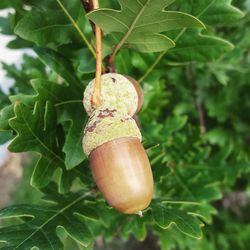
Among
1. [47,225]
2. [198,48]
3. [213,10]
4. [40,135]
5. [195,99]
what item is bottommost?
[195,99]

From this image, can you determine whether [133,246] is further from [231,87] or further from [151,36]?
[151,36]

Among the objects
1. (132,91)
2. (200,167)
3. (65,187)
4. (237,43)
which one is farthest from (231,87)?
(132,91)

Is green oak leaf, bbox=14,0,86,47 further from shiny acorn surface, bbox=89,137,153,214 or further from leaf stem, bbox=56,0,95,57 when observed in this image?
shiny acorn surface, bbox=89,137,153,214

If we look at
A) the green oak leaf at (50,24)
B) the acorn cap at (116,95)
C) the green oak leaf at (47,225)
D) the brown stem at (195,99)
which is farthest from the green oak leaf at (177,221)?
the brown stem at (195,99)

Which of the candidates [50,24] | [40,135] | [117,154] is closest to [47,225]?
[40,135]

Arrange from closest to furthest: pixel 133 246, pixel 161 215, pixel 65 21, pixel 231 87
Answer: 1. pixel 161 215
2. pixel 65 21
3. pixel 231 87
4. pixel 133 246

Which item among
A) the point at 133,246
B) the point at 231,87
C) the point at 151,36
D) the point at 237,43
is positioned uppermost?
the point at 151,36

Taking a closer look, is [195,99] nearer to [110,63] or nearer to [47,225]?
[110,63]
